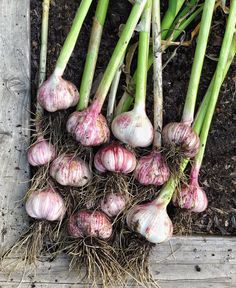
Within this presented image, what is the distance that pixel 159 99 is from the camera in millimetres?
1401

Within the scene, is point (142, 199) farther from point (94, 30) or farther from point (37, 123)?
point (94, 30)

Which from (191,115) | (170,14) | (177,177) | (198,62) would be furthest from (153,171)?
(170,14)

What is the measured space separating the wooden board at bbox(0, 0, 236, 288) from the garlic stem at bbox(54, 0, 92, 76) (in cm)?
12

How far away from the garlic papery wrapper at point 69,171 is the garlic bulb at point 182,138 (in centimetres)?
20

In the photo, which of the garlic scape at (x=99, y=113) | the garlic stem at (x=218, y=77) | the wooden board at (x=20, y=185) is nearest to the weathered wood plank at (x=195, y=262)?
the wooden board at (x=20, y=185)

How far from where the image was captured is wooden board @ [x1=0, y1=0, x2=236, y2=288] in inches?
55.8

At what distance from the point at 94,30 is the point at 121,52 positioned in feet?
0.40

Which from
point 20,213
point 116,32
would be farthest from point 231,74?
point 20,213

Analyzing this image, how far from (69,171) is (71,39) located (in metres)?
0.30

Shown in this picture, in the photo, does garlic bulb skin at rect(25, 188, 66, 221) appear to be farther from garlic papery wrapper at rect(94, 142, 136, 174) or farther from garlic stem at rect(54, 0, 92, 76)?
garlic stem at rect(54, 0, 92, 76)

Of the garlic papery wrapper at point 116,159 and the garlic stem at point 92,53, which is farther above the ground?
the garlic stem at point 92,53

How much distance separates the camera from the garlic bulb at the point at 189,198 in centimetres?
140

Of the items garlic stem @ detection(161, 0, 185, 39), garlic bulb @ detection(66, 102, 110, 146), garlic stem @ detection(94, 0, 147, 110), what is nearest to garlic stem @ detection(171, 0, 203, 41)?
garlic stem @ detection(161, 0, 185, 39)

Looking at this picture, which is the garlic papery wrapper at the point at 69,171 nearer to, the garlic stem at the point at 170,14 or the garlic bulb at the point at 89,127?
the garlic bulb at the point at 89,127
